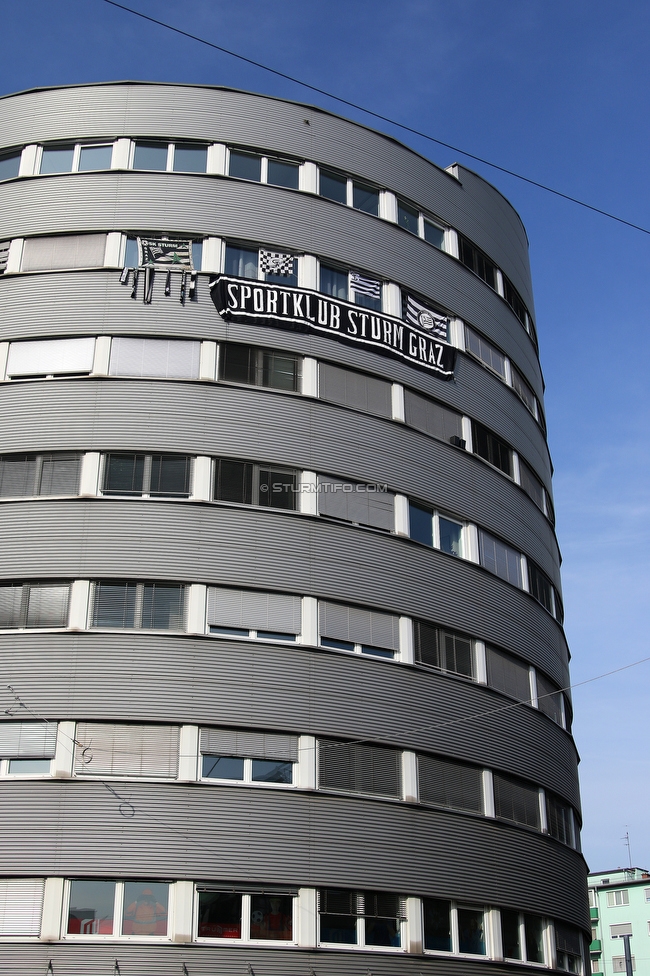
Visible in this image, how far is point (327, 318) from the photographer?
104 feet

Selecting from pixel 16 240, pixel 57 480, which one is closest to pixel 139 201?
pixel 16 240

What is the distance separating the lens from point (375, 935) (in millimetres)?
25250

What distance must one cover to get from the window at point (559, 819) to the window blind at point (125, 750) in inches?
506

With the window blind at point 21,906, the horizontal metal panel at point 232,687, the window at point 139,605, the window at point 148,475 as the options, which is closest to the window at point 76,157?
the window at point 148,475

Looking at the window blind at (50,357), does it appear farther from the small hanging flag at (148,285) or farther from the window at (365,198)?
the window at (365,198)

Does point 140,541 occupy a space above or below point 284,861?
above

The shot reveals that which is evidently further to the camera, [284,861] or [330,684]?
[330,684]

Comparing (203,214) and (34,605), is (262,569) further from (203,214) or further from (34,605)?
(203,214)

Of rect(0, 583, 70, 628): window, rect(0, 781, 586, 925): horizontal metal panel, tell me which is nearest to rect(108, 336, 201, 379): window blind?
rect(0, 583, 70, 628): window

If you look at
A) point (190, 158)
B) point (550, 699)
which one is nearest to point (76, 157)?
point (190, 158)

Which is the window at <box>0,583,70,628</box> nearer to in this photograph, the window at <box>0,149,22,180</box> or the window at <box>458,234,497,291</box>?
the window at <box>0,149,22,180</box>

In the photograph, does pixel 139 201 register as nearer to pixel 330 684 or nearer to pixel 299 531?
pixel 299 531

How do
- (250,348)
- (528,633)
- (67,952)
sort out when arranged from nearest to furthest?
(67,952) → (250,348) → (528,633)

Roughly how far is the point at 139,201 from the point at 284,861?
62.1 ft
